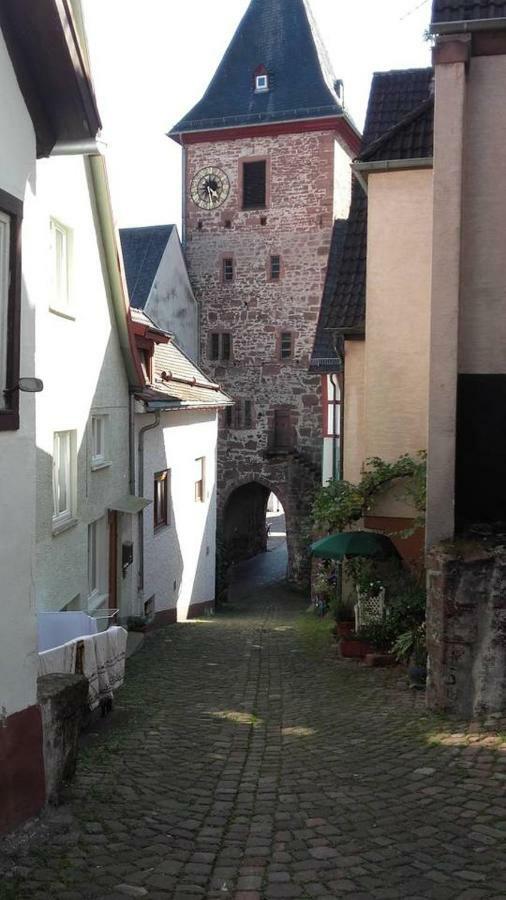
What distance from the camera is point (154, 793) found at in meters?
5.79

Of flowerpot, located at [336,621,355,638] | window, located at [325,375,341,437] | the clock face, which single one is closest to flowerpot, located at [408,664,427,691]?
flowerpot, located at [336,621,355,638]

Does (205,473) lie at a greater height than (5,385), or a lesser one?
lesser

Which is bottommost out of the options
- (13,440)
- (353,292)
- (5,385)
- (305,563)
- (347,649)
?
(305,563)

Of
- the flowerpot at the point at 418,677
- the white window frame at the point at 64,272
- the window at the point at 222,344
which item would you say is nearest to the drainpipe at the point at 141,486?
the white window frame at the point at 64,272

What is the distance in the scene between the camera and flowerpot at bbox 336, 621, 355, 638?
11492mm

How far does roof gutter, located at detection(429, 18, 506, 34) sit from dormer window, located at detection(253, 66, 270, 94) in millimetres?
25753

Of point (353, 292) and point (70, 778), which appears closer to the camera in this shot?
point (70, 778)

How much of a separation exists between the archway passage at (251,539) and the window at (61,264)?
20.5m

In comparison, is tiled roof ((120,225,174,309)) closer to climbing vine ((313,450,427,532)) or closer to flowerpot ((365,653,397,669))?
climbing vine ((313,450,427,532))

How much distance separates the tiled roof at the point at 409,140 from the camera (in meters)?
11.1

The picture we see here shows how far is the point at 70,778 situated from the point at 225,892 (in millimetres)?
1705

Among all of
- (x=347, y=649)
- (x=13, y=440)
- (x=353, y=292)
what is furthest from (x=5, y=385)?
(x=353, y=292)

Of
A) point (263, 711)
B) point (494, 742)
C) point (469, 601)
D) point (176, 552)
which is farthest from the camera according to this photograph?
point (176, 552)

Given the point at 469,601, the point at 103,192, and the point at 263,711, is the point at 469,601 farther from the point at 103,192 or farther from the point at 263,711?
the point at 103,192
